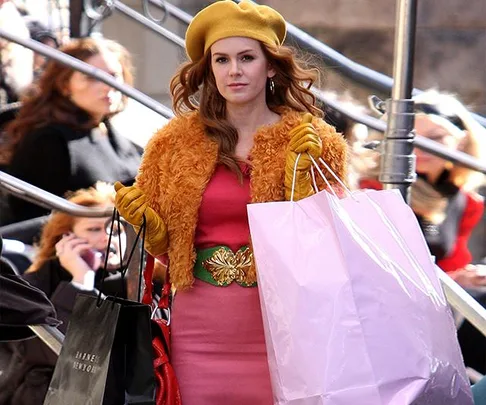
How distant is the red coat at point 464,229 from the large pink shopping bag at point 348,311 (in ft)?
7.51

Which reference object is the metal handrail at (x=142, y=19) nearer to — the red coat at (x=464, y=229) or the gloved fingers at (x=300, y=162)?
the red coat at (x=464, y=229)

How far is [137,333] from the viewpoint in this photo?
3049 millimetres

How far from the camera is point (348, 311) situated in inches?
111

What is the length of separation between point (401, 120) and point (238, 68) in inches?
54.5

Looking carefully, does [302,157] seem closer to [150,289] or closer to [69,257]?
[150,289]

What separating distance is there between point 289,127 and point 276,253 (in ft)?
1.45

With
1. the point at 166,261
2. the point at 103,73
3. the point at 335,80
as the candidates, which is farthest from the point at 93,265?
the point at 166,261

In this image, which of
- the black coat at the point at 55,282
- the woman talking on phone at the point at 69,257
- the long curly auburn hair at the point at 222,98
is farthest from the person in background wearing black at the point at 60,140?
the long curly auburn hair at the point at 222,98

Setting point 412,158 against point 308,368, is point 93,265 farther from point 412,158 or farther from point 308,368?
point 308,368

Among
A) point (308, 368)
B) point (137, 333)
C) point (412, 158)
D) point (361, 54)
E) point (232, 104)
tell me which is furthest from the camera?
point (361, 54)

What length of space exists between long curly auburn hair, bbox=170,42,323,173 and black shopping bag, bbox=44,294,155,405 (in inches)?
19.1

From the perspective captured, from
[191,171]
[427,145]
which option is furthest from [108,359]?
[427,145]

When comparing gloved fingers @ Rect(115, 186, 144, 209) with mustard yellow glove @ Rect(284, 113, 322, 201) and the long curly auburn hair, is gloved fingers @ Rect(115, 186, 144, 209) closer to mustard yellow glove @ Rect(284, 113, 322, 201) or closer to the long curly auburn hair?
the long curly auburn hair

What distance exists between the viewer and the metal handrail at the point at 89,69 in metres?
5.31
